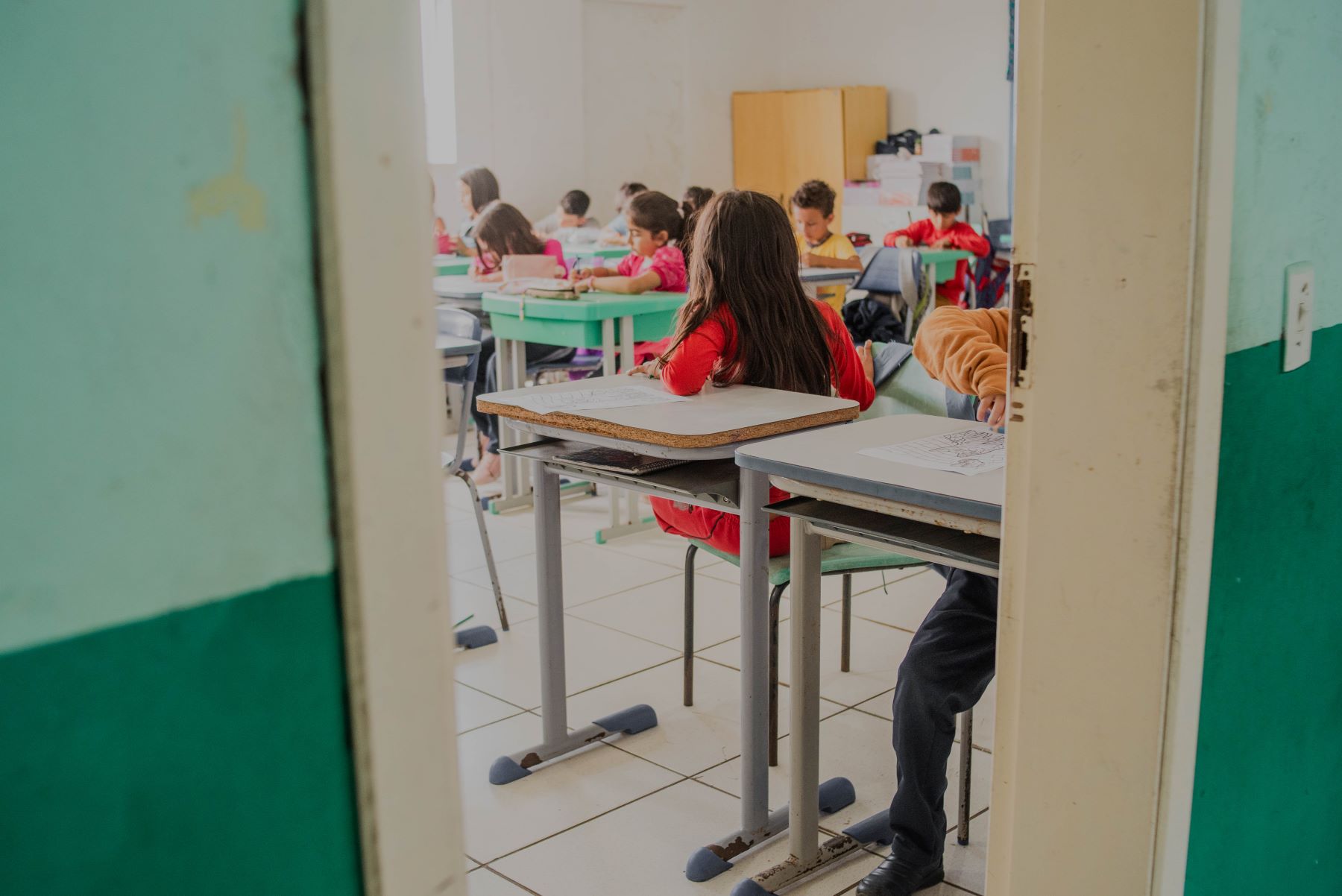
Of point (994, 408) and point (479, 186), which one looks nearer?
point (994, 408)

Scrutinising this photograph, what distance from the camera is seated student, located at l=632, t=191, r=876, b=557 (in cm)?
240

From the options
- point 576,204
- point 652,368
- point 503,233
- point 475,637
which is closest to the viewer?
point 652,368

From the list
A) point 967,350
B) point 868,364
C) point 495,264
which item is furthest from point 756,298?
point 495,264

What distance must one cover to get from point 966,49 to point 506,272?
5317 mm

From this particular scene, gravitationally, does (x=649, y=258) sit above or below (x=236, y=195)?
below

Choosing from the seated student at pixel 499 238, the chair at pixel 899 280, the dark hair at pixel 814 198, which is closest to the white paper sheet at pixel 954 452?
the chair at pixel 899 280

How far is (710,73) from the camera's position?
917 centimetres

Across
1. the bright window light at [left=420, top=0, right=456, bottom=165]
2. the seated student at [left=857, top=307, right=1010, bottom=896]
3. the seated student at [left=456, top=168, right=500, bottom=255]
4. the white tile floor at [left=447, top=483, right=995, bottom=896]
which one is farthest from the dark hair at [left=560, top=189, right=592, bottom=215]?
the seated student at [left=857, top=307, right=1010, bottom=896]

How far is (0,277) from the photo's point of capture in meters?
0.48

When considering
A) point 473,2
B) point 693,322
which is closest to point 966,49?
point 473,2

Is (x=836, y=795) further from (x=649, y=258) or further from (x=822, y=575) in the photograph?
(x=649, y=258)

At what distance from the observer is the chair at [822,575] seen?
2.06 metres

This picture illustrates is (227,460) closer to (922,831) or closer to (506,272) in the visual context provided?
(922,831)

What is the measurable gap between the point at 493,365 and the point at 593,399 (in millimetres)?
2289
